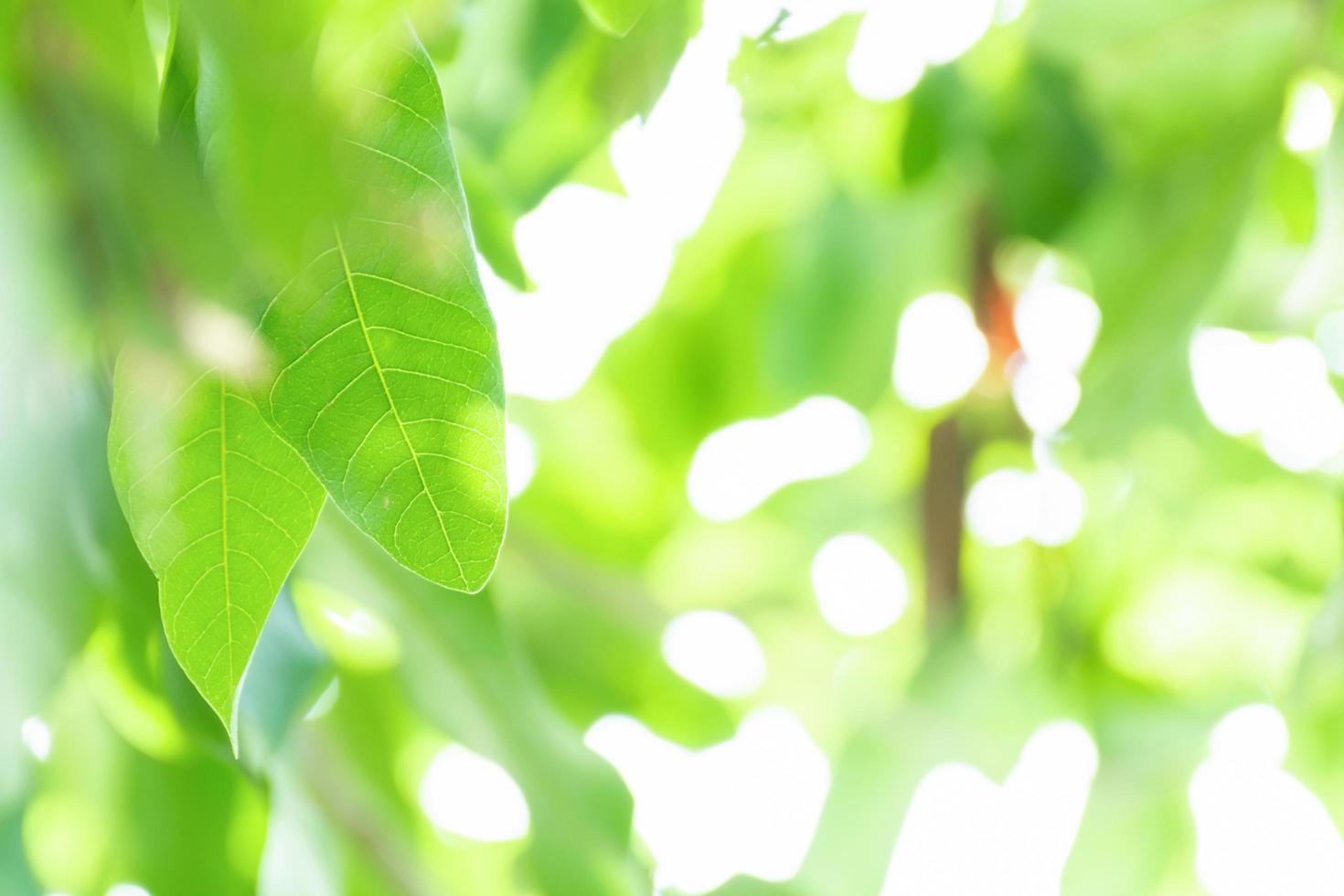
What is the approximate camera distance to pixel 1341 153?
821 millimetres

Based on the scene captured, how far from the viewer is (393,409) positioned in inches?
13.9

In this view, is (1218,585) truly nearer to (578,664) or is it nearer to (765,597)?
(765,597)

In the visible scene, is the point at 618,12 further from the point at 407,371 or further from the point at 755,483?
the point at 755,483

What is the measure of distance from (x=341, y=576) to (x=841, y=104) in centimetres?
47

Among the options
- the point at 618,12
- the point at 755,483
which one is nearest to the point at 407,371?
the point at 618,12

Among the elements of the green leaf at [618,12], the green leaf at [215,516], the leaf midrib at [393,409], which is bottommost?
the green leaf at [215,516]

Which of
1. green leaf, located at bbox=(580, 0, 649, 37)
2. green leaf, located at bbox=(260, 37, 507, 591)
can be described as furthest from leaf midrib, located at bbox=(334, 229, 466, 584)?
green leaf, located at bbox=(580, 0, 649, 37)

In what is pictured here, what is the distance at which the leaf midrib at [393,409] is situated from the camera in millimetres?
344

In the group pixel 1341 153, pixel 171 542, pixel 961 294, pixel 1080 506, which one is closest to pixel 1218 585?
pixel 1080 506

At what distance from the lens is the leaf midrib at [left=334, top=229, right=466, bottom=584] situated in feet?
1.13

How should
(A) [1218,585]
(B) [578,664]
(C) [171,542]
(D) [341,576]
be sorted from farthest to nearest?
(A) [1218,585], (B) [578,664], (D) [341,576], (C) [171,542]

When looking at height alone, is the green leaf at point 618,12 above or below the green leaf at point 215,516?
above

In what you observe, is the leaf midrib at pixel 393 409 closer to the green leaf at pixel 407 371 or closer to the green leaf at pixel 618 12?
the green leaf at pixel 407 371

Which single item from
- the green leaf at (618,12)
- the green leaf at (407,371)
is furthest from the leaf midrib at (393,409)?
the green leaf at (618,12)
